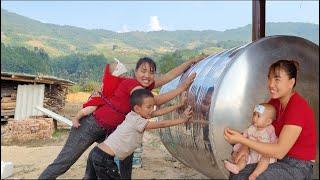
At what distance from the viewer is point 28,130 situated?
13.6m

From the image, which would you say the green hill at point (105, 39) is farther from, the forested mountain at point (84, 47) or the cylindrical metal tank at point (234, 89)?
the cylindrical metal tank at point (234, 89)

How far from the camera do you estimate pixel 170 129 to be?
507 centimetres

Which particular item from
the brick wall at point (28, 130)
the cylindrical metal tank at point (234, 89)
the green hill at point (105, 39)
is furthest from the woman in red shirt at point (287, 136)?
the green hill at point (105, 39)

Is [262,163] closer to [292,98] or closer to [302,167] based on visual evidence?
[302,167]

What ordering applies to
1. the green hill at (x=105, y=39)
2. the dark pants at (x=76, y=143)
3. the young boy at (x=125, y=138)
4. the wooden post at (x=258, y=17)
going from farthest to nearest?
1. the green hill at (x=105, y=39)
2. the wooden post at (x=258, y=17)
3. the dark pants at (x=76, y=143)
4. the young boy at (x=125, y=138)

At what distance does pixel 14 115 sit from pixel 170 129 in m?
10.4

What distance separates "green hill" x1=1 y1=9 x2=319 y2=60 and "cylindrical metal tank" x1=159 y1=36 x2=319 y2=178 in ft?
43.5

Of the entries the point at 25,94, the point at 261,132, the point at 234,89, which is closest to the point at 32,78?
the point at 25,94

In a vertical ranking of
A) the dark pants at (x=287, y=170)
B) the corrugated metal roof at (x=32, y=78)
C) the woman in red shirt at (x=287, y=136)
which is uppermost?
the corrugated metal roof at (x=32, y=78)

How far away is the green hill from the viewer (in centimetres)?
3095

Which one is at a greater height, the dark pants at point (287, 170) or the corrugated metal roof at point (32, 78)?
the corrugated metal roof at point (32, 78)

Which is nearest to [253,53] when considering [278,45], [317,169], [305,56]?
[278,45]

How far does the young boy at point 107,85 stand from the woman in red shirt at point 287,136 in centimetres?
129

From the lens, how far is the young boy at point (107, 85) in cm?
383
